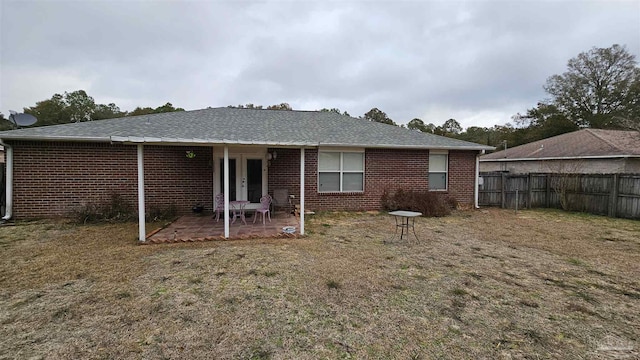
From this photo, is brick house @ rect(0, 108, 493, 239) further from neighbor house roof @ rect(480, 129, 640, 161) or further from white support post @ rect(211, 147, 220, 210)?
neighbor house roof @ rect(480, 129, 640, 161)

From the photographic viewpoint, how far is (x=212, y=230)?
7461 millimetres

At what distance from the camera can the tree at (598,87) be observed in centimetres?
2684

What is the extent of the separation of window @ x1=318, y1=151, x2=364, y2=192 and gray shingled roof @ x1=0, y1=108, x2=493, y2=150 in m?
0.70

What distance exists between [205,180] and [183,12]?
6.53 m

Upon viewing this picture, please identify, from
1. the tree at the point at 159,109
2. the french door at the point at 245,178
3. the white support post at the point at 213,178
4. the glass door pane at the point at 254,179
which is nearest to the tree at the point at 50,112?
the tree at the point at 159,109

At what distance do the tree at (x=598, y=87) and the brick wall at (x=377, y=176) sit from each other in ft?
82.0

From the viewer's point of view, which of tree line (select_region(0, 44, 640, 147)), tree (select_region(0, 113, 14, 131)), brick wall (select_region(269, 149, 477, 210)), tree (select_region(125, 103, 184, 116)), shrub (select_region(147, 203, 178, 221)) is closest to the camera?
shrub (select_region(147, 203, 178, 221))

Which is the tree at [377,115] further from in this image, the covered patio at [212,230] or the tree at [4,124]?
the tree at [4,124]

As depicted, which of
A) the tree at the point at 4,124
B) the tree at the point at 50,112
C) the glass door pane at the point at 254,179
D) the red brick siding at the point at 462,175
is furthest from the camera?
the tree at the point at 50,112

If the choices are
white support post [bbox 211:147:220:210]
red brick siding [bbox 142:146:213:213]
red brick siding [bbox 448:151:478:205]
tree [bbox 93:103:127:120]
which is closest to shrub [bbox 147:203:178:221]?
red brick siding [bbox 142:146:213:213]

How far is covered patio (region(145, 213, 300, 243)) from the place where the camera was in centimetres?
675

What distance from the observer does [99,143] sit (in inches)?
356

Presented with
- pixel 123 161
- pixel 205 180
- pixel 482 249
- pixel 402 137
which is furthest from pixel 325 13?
pixel 482 249

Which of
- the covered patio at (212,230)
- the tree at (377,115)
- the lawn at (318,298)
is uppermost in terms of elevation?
the tree at (377,115)
